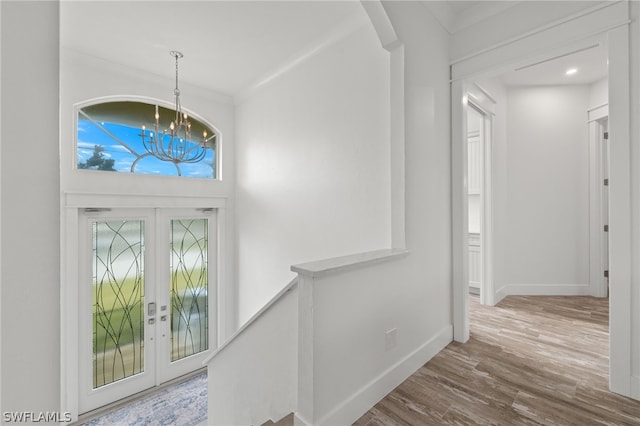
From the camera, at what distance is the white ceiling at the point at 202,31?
2.53 meters

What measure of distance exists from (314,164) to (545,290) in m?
3.46

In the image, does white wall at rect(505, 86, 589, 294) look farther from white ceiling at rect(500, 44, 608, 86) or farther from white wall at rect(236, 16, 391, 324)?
white wall at rect(236, 16, 391, 324)

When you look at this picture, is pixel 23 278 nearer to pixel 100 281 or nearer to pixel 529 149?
pixel 100 281

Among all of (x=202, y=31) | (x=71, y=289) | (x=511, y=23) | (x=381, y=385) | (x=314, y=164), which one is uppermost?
(x=202, y=31)

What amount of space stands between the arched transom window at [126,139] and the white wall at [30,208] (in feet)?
7.91

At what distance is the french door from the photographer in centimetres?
346

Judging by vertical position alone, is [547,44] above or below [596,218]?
above

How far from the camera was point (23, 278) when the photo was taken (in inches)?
28.7

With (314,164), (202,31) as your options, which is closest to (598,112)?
(314,164)

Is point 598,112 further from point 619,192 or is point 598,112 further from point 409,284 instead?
point 409,284

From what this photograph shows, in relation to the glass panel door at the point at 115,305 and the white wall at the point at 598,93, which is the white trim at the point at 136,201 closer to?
the glass panel door at the point at 115,305

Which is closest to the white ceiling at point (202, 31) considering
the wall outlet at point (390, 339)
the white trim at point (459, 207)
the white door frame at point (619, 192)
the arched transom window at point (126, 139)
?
the arched transom window at point (126, 139)

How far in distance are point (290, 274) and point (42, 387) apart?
8.92 feet

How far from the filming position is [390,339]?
183 centimetres
